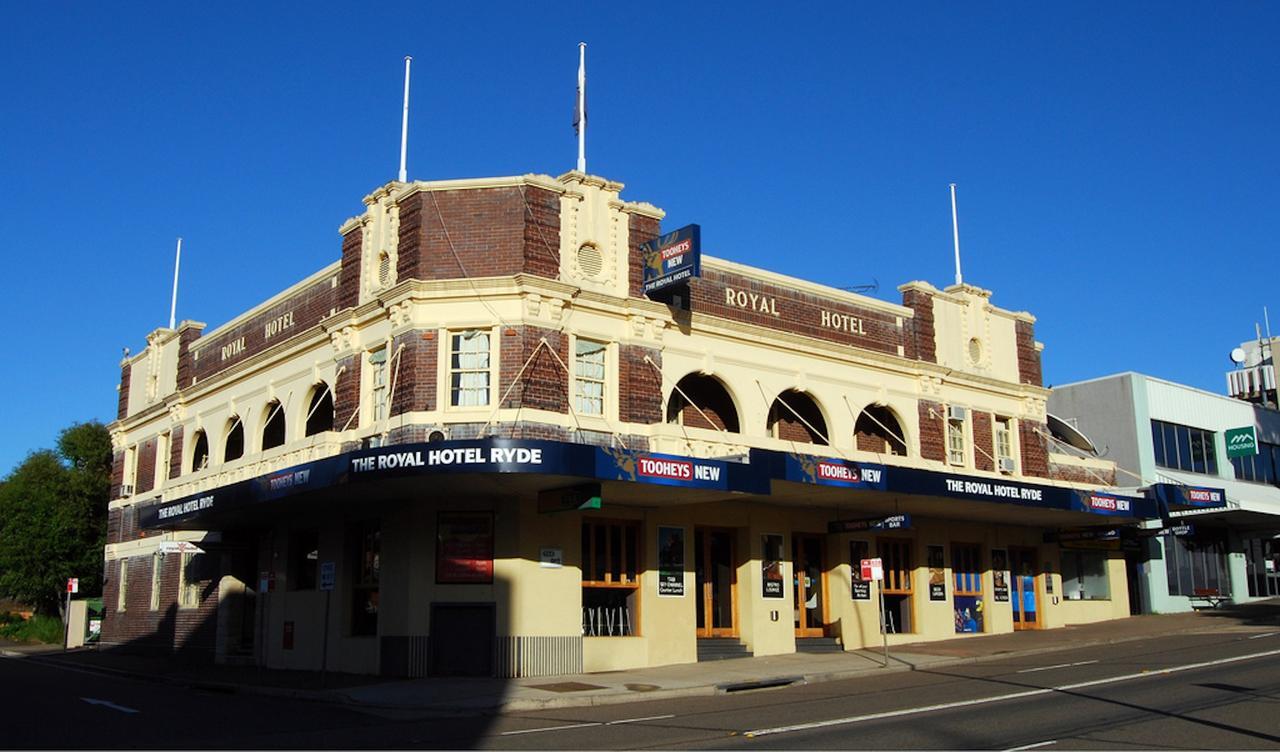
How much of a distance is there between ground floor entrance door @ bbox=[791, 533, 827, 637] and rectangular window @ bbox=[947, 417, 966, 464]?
5.18 m

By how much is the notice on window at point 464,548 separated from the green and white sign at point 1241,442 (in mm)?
30486

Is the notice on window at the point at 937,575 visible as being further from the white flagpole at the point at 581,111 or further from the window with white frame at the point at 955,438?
the white flagpole at the point at 581,111

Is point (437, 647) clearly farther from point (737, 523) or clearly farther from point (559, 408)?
point (737, 523)

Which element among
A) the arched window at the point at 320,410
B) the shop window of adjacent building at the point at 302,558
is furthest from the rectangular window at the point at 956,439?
the shop window of adjacent building at the point at 302,558

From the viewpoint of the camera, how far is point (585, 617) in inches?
965

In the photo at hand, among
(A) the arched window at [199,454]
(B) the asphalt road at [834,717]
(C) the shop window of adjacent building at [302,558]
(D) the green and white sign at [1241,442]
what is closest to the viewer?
(B) the asphalt road at [834,717]

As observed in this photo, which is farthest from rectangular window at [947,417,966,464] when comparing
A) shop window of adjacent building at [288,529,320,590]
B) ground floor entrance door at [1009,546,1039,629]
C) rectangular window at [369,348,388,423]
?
shop window of adjacent building at [288,529,320,590]

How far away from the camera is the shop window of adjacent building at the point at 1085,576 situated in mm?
36500

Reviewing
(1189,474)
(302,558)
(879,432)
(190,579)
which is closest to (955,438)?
(879,432)

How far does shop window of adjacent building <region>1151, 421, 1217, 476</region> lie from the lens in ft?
132

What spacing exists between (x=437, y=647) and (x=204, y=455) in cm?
1716

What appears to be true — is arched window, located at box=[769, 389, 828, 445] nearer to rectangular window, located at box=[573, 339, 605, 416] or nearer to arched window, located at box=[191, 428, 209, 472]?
rectangular window, located at box=[573, 339, 605, 416]

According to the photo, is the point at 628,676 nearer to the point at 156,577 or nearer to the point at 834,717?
the point at 834,717

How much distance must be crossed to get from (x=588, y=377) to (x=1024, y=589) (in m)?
17.2
